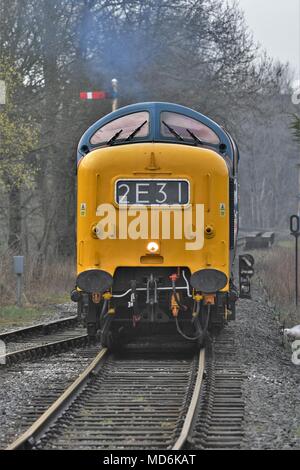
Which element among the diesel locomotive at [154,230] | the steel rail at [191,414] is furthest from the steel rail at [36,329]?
the steel rail at [191,414]

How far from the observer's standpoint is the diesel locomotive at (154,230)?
10.9 meters

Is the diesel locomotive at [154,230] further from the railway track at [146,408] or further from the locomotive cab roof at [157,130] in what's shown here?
the railway track at [146,408]

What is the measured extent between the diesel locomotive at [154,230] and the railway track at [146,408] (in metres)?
0.63

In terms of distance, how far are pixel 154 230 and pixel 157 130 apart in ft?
4.37

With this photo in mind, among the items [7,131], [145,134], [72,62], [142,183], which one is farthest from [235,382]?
[72,62]

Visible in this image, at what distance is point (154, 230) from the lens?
35.8 feet

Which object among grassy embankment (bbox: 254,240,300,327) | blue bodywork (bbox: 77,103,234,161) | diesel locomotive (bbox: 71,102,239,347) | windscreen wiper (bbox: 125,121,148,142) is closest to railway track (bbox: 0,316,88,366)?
diesel locomotive (bbox: 71,102,239,347)

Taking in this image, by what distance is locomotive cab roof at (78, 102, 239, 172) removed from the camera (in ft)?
37.4

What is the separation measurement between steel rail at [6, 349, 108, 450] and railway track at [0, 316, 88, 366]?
1.23 meters

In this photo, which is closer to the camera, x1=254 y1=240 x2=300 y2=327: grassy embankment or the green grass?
the green grass

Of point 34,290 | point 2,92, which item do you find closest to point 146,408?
point 34,290

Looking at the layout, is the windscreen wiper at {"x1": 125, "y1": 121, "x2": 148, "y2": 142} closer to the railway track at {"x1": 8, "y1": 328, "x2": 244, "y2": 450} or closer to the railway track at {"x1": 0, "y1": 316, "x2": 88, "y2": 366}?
the railway track at {"x1": 8, "y1": 328, "x2": 244, "y2": 450}

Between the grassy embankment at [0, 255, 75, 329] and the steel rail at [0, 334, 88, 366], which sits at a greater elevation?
the grassy embankment at [0, 255, 75, 329]

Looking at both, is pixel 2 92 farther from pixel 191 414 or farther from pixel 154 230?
pixel 191 414
